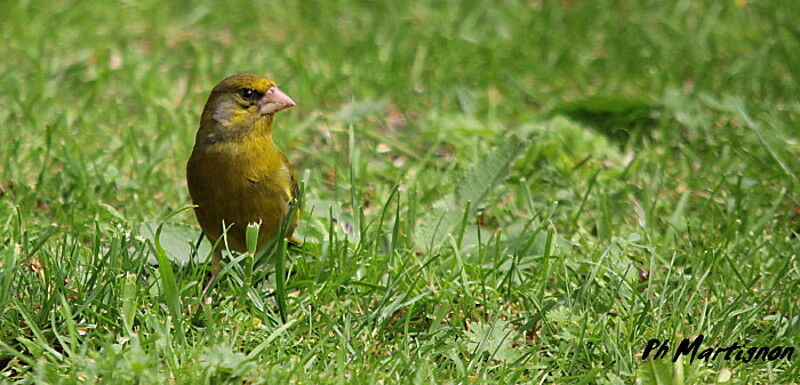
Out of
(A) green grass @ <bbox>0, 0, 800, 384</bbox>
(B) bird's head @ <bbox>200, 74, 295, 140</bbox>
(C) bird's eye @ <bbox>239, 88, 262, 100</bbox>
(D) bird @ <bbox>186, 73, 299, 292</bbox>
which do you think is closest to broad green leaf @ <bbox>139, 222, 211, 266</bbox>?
(A) green grass @ <bbox>0, 0, 800, 384</bbox>

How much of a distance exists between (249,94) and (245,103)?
0.04 meters

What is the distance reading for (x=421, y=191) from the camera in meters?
5.04

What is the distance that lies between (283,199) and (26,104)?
222 cm

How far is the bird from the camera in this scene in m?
3.77

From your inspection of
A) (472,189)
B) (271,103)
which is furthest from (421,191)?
(271,103)

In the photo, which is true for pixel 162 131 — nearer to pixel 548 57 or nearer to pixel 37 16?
pixel 37 16

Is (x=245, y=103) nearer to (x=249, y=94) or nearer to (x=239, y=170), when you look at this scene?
(x=249, y=94)

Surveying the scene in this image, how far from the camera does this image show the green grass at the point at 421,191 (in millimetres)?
3465

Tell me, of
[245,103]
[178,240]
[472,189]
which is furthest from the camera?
[472,189]

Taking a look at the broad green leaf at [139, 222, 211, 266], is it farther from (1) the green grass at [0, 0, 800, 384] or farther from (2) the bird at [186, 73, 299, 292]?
(2) the bird at [186, 73, 299, 292]

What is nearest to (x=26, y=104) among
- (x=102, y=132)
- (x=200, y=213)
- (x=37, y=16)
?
(x=102, y=132)

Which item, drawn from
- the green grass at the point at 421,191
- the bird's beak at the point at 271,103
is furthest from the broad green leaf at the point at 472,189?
the bird's beak at the point at 271,103

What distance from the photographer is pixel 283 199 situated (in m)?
3.88

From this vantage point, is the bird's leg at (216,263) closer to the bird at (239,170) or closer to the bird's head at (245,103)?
the bird at (239,170)
